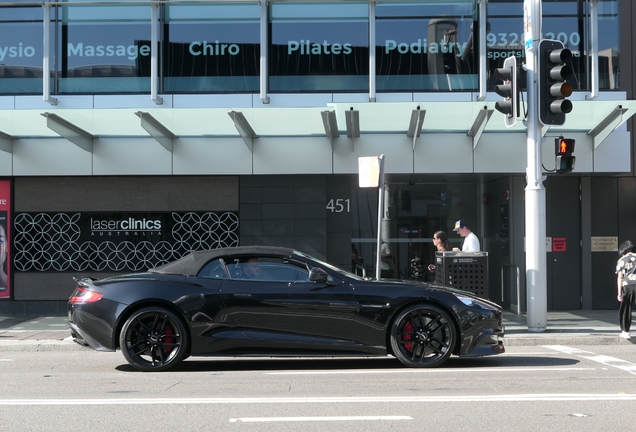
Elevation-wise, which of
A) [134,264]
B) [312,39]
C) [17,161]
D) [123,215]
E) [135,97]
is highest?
[312,39]

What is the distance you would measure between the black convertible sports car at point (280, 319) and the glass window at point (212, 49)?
8103mm

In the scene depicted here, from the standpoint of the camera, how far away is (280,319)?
29.0ft

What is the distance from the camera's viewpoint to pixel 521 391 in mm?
7484

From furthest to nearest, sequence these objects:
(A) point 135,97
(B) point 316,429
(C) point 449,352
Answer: (A) point 135,97 → (C) point 449,352 → (B) point 316,429

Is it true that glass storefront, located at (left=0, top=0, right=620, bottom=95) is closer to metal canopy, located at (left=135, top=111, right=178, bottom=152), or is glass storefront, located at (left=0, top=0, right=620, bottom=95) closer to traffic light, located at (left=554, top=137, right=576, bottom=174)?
metal canopy, located at (left=135, top=111, right=178, bottom=152)

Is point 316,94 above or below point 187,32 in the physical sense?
below

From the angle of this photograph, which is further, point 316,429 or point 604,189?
point 604,189

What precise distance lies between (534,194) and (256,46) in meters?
6.70

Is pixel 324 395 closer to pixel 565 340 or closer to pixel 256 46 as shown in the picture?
pixel 565 340

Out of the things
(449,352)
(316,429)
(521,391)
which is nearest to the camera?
(316,429)

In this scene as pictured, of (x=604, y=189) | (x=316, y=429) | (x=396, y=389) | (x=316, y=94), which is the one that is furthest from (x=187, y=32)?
(x=316, y=429)

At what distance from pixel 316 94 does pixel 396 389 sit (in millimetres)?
9684

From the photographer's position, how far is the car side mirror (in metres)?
8.82

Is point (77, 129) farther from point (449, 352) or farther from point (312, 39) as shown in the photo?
point (449, 352)
